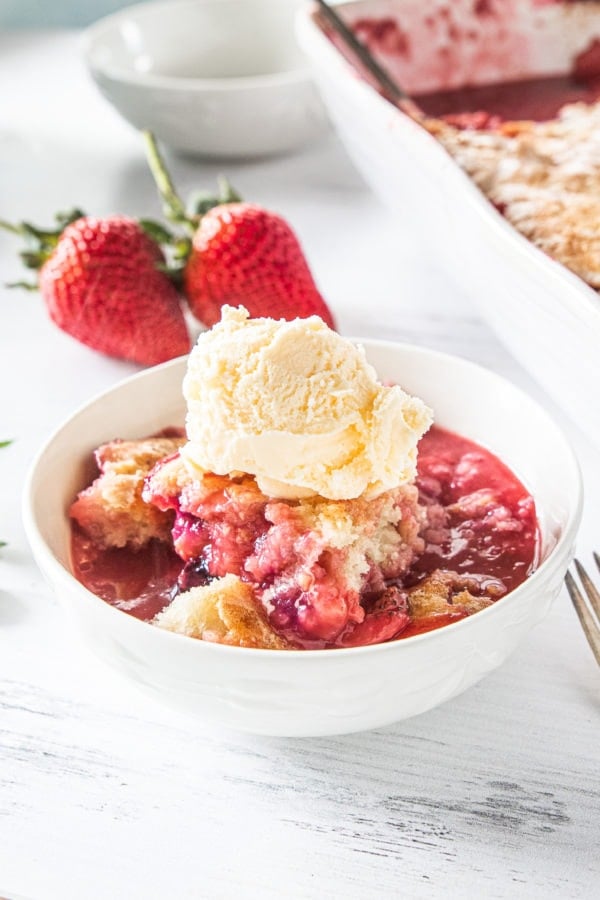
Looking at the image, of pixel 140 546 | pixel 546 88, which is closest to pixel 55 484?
pixel 140 546

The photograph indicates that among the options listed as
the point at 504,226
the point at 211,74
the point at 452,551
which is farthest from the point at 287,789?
the point at 211,74

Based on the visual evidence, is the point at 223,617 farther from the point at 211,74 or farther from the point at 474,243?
the point at 211,74

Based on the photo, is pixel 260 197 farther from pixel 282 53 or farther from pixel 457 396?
pixel 457 396

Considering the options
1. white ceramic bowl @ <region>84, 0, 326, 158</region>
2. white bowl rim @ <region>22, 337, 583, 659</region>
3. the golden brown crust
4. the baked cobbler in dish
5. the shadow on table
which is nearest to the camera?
white bowl rim @ <region>22, 337, 583, 659</region>

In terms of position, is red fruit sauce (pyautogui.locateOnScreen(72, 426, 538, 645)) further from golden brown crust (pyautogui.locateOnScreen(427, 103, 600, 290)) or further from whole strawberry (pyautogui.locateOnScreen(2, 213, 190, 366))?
whole strawberry (pyautogui.locateOnScreen(2, 213, 190, 366))

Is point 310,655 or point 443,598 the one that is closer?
point 310,655

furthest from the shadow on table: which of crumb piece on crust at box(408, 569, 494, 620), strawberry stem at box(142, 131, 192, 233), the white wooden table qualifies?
strawberry stem at box(142, 131, 192, 233)
